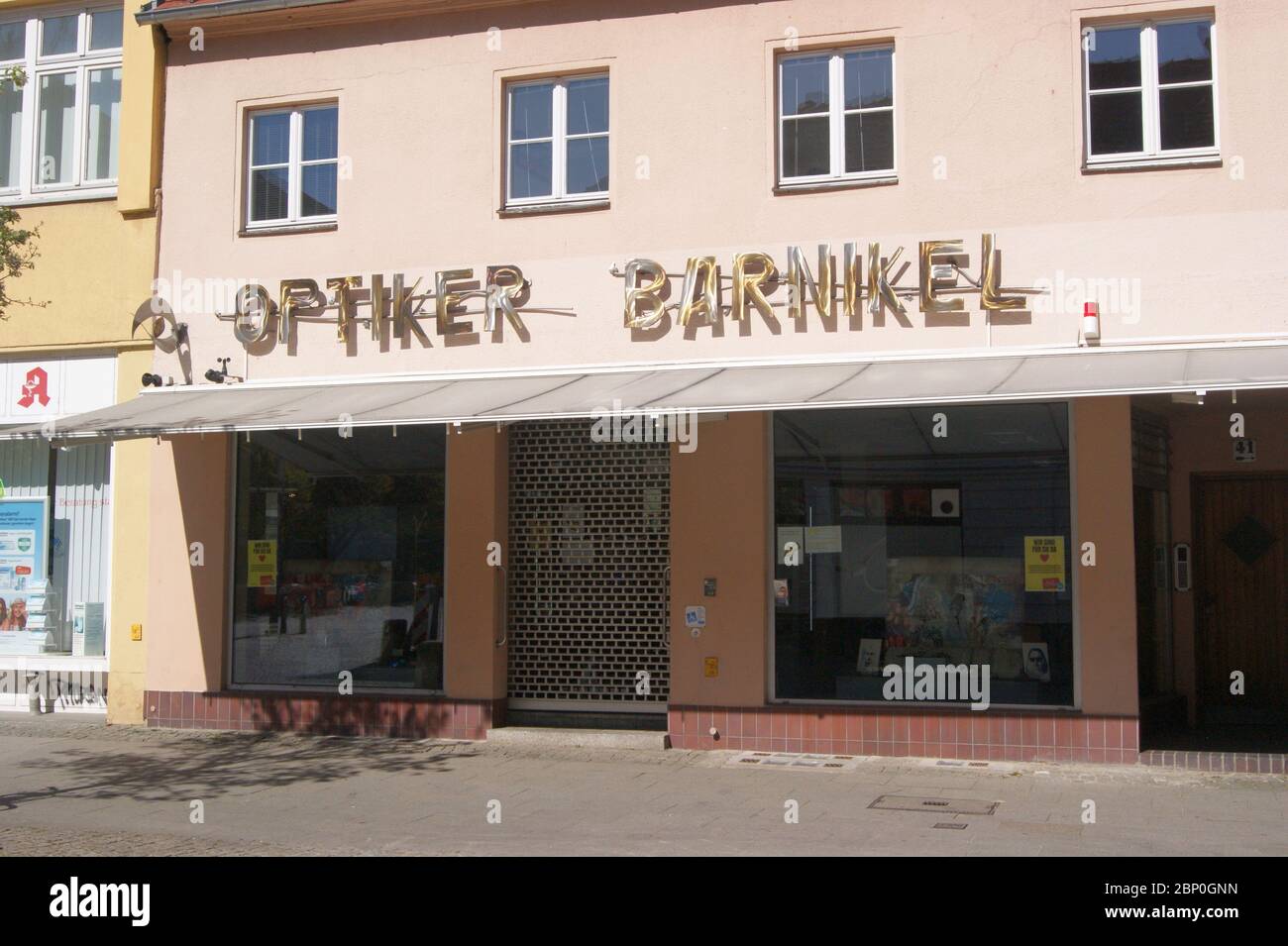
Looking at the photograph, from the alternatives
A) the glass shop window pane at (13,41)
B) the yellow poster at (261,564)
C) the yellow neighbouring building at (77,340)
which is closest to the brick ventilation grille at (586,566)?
the yellow poster at (261,564)

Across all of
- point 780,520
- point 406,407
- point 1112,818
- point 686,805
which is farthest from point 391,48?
point 1112,818

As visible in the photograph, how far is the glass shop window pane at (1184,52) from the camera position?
38.0 feet

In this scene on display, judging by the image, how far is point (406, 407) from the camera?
1180 cm

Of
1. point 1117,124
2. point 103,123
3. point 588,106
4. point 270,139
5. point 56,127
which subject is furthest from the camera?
point 56,127

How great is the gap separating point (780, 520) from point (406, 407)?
3664 millimetres

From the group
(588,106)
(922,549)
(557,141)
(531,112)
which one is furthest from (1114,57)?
(531,112)

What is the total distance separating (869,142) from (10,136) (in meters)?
10.0

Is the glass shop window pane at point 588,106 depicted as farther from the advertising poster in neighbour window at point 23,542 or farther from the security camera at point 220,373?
the advertising poster in neighbour window at point 23,542

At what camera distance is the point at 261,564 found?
14.3m

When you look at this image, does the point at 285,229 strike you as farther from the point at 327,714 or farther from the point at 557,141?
the point at 327,714

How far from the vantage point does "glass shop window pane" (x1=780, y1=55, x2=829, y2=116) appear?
41.4ft

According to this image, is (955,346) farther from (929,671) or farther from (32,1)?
(32,1)

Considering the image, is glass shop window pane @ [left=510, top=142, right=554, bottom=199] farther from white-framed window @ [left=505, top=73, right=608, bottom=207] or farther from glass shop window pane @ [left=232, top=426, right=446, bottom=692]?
glass shop window pane @ [left=232, top=426, right=446, bottom=692]

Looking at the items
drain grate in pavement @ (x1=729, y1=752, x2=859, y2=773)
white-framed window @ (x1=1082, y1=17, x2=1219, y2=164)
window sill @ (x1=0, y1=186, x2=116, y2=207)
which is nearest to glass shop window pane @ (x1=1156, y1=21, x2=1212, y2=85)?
white-framed window @ (x1=1082, y1=17, x2=1219, y2=164)
